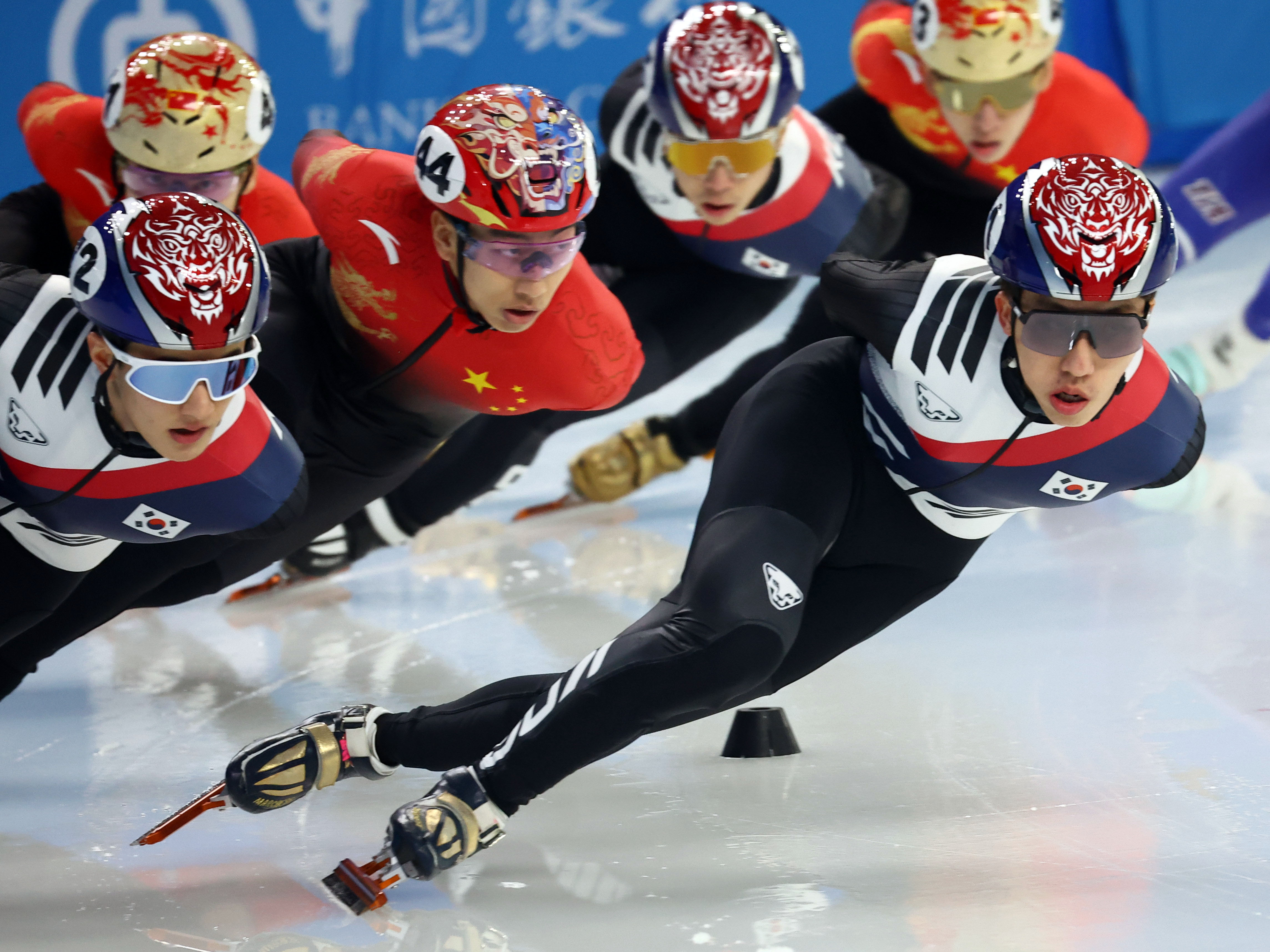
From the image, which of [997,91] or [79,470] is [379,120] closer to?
[997,91]

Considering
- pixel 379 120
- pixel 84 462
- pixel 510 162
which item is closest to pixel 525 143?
pixel 510 162

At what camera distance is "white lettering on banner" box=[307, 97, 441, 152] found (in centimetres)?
823

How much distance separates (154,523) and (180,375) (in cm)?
36

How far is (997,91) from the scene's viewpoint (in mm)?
4859

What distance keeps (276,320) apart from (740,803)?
4.92 feet

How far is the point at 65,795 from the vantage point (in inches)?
130

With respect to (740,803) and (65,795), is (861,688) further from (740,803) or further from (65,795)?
(65,795)

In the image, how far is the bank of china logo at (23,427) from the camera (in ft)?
9.23

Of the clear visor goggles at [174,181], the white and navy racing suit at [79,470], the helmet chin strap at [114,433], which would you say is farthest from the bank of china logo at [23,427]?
the clear visor goggles at [174,181]

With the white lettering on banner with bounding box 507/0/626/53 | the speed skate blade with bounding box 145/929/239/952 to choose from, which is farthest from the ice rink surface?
the white lettering on banner with bounding box 507/0/626/53

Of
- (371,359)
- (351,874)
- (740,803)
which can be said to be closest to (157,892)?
(351,874)

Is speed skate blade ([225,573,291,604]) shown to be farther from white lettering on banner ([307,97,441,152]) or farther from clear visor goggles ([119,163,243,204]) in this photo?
white lettering on banner ([307,97,441,152])

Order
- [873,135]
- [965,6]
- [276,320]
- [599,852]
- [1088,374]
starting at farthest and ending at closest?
1. [873,135]
2. [965,6]
3. [276,320]
4. [599,852]
5. [1088,374]

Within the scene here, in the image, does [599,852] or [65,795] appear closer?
[599,852]
